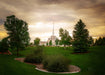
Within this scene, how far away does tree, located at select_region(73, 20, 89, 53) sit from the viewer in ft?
108

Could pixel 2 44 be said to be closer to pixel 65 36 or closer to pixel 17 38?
pixel 17 38

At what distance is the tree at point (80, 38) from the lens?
32.8 metres

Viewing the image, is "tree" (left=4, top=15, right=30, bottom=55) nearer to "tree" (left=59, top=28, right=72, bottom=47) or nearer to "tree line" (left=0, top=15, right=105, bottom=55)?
"tree line" (left=0, top=15, right=105, bottom=55)

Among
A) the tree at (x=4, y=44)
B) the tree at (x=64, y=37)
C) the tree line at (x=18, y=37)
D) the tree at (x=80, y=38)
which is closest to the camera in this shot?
the tree at (x=4, y=44)

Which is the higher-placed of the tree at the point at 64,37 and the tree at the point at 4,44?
the tree at the point at 64,37

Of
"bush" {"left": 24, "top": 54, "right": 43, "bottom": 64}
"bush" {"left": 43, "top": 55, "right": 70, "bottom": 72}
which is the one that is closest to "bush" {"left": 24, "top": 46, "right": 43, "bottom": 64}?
"bush" {"left": 24, "top": 54, "right": 43, "bottom": 64}

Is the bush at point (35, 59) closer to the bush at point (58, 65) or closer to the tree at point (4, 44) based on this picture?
the bush at point (58, 65)

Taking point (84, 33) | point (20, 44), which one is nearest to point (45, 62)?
point (20, 44)

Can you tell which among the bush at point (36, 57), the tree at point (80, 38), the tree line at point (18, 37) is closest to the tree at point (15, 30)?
the tree line at point (18, 37)

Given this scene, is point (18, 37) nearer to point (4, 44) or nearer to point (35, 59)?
point (4, 44)

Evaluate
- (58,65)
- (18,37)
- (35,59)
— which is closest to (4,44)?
(18,37)

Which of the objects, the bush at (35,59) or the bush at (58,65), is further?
the bush at (35,59)

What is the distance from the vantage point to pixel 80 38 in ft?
110

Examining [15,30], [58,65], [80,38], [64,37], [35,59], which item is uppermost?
[15,30]
